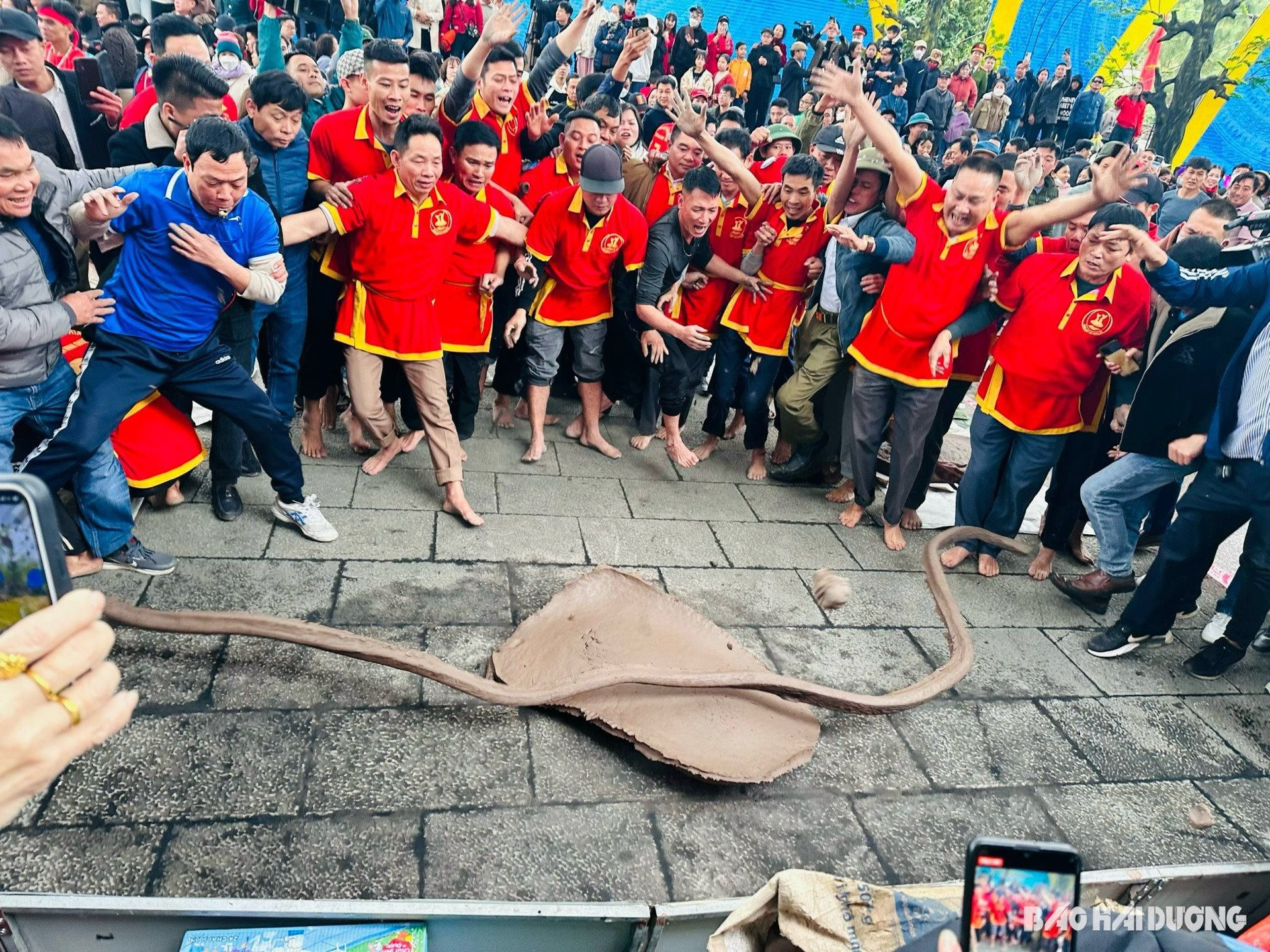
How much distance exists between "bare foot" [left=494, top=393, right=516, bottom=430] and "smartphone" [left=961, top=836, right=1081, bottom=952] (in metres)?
3.89

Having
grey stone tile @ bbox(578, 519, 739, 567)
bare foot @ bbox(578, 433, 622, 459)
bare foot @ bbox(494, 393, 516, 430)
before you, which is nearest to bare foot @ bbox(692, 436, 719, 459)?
bare foot @ bbox(578, 433, 622, 459)

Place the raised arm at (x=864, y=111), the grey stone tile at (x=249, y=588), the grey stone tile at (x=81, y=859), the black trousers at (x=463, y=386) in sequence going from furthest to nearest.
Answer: the black trousers at (x=463, y=386)
the raised arm at (x=864, y=111)
the grey stone tile at (x=249, y=588)
the grey stone tile at (x=81, y=859)

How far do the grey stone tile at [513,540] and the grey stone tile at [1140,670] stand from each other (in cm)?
224

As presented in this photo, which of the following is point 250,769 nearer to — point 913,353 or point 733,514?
point 733,514

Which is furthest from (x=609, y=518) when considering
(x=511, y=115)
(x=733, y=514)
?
(x=511, y=115)

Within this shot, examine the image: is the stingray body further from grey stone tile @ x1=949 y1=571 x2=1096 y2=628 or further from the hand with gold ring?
the hand with gold ring

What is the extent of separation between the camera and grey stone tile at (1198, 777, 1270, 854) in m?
2.66

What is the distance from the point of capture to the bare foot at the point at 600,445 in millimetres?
4723

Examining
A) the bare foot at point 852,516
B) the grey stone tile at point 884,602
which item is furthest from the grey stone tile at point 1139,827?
the bare foot at point 852,516

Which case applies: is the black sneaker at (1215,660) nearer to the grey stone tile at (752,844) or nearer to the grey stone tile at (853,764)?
the grey stone tile at (853,764)

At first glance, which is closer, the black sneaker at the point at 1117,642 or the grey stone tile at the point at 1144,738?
the grey stone tile at the point at 1144,738

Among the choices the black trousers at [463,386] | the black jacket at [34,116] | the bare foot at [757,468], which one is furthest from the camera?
the bare foot at [757,468]

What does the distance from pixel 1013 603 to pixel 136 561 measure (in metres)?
3.87

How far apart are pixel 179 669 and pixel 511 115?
3.41 meters
